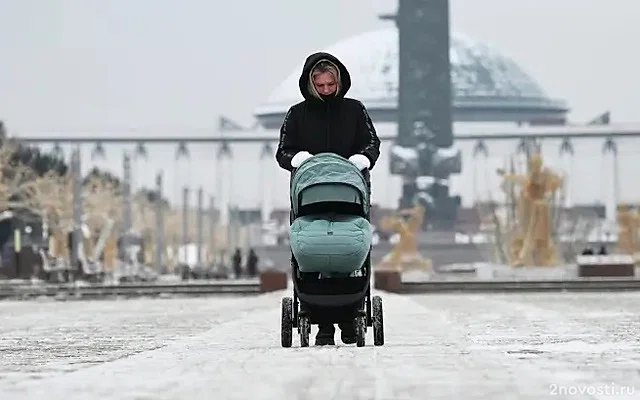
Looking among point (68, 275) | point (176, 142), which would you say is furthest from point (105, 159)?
point (68, 275)

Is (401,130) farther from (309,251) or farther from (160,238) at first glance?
(309,251)

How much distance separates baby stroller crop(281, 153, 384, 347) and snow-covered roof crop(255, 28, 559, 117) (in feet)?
545

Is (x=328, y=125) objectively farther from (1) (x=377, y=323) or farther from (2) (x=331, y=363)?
(2) (x=331, y=363)

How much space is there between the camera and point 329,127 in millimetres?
11859

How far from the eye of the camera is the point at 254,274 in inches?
2594

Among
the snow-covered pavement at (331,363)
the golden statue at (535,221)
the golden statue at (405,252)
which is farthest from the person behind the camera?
the golden statue at (405,252)

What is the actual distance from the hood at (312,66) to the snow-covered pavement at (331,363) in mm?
1375

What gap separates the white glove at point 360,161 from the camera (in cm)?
1144

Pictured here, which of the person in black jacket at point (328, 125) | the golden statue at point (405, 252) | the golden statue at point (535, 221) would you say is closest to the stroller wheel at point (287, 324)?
the person in black jacket at point (328, 125)

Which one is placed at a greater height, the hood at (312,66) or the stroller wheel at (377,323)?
the hood at (312,66)

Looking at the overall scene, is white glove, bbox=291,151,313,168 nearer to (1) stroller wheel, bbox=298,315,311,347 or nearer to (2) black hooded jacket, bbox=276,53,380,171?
(2) black hooded jacket, bbox=276,53,380,171

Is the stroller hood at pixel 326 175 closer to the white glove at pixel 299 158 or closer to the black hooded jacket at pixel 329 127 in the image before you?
the white glove at pixel 299 158

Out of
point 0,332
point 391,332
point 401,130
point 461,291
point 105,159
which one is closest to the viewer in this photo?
point 391,332

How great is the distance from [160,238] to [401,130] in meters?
45.0
